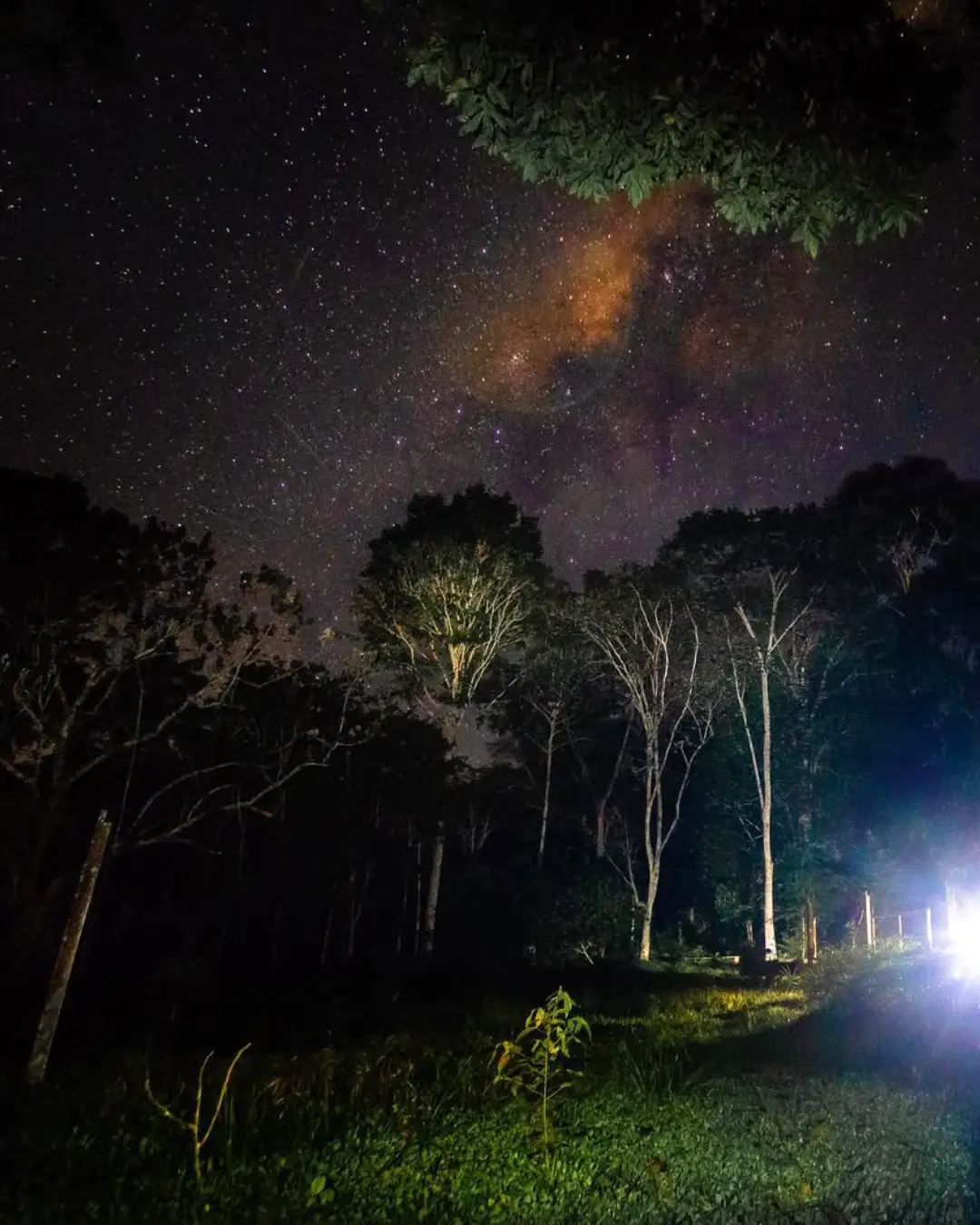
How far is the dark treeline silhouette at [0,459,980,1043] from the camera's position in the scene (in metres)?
16.0

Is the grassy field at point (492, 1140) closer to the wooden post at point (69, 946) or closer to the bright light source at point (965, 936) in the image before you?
the wooden post at point (69, 946)

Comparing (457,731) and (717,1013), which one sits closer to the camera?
(717,1013)

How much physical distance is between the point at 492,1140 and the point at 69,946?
3961 mm

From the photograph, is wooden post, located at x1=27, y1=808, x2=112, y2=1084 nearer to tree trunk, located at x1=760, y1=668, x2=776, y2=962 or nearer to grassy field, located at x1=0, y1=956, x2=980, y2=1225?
grassy field, located at x1=0, y1=956, x2=980, y2=1225

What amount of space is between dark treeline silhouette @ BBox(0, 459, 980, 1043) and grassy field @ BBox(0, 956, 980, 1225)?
689cm

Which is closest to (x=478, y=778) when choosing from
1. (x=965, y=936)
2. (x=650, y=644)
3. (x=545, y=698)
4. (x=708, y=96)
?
(x=545, y=698)

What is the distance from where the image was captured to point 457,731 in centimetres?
2547

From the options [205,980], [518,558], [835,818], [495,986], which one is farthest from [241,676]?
[835,818]

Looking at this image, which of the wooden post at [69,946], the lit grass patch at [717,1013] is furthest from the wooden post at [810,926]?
the wooden post at [69,946]

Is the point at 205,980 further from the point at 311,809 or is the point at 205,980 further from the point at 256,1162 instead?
the point at 256,1162

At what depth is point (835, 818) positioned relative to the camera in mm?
30656

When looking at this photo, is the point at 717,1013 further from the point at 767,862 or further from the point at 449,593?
the point at 449,593

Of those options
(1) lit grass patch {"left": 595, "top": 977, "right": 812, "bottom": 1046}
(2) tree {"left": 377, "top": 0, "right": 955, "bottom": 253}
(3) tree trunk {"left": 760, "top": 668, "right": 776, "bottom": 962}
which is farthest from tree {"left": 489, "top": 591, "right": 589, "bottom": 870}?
(2) tree {"left": 377, "top": 0, "right": 955, "bottom": 253}

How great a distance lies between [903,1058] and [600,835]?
28316 mm
